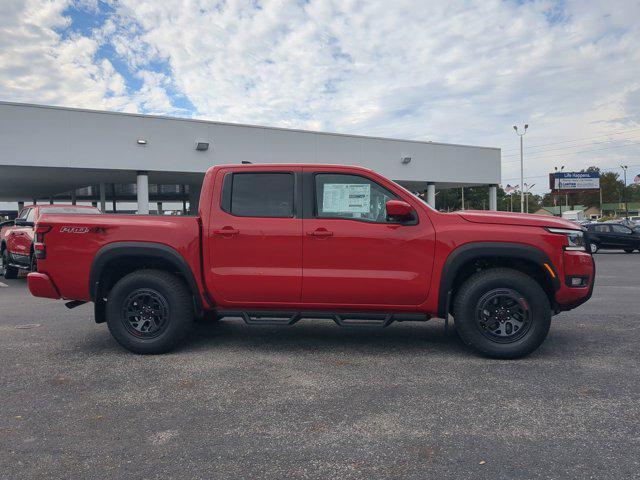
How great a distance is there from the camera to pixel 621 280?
12.0m

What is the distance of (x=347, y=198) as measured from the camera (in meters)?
5.18

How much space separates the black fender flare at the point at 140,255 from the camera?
514 centimetres

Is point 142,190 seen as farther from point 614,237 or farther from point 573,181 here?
point 573,181

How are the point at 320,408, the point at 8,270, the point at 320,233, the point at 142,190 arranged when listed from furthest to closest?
the point at 142,190, the point at 8,270, the point at 320,233, the point at 320,408

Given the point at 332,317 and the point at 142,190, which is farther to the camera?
the point at 142,190

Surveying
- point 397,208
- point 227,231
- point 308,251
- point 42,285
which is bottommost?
point 42,285

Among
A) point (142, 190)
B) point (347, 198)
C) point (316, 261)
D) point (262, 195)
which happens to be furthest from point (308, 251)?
point (142, 190)

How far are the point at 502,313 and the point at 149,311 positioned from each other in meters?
3.57

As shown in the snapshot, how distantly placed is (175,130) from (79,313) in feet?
47.1

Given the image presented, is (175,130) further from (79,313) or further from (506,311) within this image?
(506,311)

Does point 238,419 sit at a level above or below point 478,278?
below

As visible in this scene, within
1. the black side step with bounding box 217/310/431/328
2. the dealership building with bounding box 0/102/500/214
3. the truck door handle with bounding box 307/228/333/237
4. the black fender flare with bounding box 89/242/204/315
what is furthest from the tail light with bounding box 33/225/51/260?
the dealership building with bounding box 0/102/500/214

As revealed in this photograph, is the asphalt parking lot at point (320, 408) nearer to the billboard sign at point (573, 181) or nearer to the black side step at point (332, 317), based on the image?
the black side step at point (332, 317)

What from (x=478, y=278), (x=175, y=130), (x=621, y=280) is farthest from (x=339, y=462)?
(x=175, y=130)
